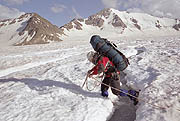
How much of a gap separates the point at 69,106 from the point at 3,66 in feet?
30.5

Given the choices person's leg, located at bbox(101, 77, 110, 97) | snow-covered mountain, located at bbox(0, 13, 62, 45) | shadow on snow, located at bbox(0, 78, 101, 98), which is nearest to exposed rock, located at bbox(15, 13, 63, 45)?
snow-covered mountain, located at bbox(0, 13, 62, 45)

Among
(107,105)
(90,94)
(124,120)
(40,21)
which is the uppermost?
(40,21)

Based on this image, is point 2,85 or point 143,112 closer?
point 143,112

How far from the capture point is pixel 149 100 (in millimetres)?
4527

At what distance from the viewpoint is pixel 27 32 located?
109m

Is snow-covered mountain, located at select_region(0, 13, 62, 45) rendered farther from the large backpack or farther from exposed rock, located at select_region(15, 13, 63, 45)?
the large backpack

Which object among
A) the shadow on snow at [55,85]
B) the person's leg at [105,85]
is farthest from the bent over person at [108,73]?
the shadow on snow at [55,85]

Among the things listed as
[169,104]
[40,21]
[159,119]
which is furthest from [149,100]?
[40,21]

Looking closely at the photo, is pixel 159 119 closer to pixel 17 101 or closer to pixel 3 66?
pixel 17 101

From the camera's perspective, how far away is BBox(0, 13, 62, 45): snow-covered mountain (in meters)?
101

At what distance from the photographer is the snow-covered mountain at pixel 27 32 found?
101 meters

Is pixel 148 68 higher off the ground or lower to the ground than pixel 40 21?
lower

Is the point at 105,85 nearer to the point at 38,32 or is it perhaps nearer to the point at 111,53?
the point at 111,53

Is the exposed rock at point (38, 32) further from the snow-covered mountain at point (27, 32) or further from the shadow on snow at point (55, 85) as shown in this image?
the shadow on snow at point (55, 85)
